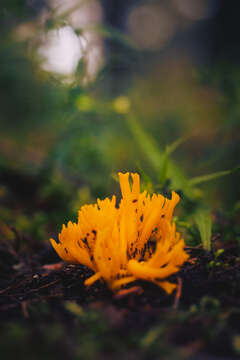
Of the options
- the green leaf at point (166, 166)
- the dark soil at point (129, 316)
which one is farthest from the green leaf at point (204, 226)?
the green leaf at point (166, 166)

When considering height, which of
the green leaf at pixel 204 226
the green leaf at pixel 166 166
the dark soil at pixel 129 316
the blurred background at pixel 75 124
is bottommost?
the dark soil at pixel 129 316

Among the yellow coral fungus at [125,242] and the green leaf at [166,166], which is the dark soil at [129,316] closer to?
the yellow coral fungus at [125,242]

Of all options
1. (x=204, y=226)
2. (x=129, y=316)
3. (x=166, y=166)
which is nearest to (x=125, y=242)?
(x=129, y=316)

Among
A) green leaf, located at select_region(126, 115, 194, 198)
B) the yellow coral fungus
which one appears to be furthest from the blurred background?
the yellow coral fungus

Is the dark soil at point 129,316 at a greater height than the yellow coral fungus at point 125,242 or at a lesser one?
lesser

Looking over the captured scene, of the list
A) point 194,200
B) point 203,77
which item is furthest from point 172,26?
point 194,200

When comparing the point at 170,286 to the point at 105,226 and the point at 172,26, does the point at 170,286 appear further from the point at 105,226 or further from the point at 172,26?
the point at 172,26

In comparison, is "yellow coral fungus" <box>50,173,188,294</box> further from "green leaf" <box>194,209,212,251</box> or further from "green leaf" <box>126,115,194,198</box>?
"green leaf" <box>126,115,194,198</box>
